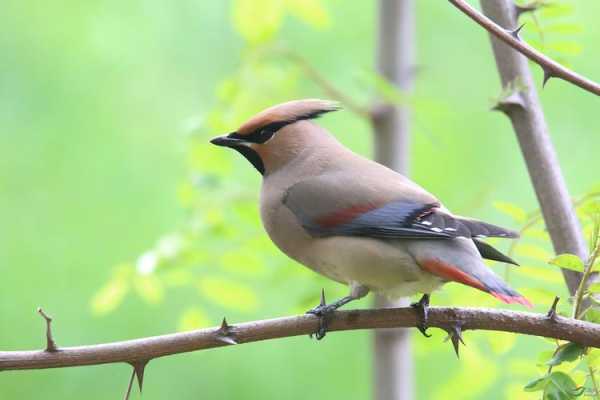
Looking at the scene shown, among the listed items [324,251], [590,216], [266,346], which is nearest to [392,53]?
[324,251]

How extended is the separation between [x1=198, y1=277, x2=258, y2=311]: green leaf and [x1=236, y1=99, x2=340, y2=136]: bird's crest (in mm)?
691

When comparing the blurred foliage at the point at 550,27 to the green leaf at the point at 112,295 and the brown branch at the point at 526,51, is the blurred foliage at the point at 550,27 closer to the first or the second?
the brown branch at the point at 526,51

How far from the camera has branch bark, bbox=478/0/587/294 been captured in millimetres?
2986

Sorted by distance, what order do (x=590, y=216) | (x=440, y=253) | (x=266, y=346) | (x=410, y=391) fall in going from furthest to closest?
1. (x=266, y=346)
2. (x=410, y=391)
3. (x=440, y=253)
4. (x=590, y=216)

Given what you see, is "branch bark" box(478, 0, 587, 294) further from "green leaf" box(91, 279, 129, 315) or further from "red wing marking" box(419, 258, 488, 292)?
"green leaf" box(91, 279, 129, 315)

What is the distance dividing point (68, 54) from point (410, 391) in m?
3.36

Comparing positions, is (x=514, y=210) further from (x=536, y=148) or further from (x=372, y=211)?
(x=372, y=211)

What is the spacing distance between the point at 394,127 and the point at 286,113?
61cm

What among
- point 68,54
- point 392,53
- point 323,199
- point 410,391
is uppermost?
point 68,54

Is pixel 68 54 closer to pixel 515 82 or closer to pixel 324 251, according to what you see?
pixel 324 251

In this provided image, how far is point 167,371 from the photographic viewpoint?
589cm

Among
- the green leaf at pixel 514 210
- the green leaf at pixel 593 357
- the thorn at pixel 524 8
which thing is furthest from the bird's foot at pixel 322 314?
the thorn at pixel 524 8

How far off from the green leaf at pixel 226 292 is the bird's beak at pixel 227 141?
0.65 metres

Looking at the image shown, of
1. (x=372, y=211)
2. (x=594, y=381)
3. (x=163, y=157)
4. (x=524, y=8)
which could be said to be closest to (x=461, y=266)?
(x=372, y=211)
